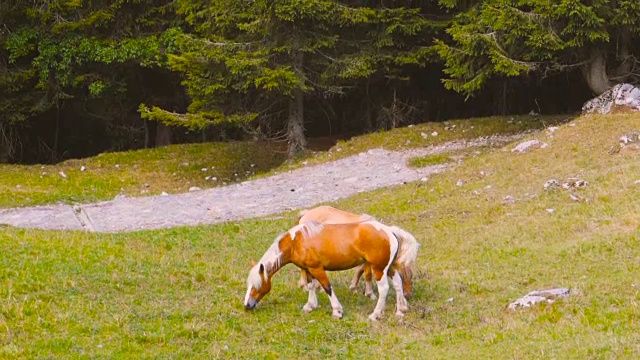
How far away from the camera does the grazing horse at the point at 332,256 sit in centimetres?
1162

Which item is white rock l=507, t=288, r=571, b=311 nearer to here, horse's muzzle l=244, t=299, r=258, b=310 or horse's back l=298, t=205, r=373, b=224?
horse's back l=298, t=205, r=373, b=224

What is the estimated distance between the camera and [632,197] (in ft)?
56.3

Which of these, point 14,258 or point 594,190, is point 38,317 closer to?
point 14,258

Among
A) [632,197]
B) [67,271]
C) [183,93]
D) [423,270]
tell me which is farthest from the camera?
[183,93]

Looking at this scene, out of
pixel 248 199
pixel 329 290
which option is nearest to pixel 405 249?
pixel 329 290

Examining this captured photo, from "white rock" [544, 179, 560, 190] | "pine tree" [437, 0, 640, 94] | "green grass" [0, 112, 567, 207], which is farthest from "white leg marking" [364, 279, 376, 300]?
"pine tree" [437, 0, 640, 94]

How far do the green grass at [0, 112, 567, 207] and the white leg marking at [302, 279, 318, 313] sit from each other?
14.2m

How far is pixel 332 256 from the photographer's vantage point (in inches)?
464

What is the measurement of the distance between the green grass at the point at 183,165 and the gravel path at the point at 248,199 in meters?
1.11

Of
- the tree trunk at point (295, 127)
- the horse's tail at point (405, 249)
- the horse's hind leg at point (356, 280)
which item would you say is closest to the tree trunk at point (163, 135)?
the tree trunk at point (295, 127)

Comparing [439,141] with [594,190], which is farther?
[439,141]

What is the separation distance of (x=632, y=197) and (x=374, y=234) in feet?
26.4

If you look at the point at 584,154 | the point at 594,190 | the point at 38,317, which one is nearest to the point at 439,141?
the point at 584,154

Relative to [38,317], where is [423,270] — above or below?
below
